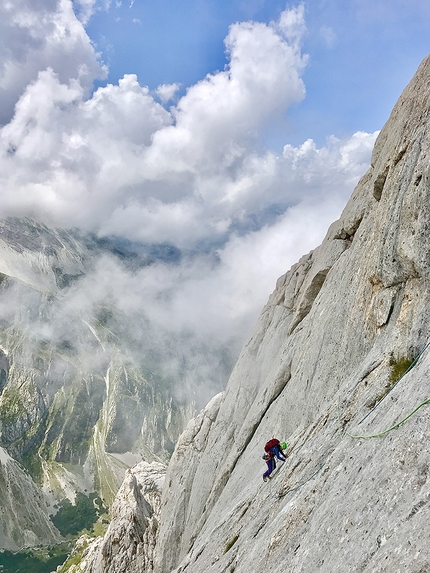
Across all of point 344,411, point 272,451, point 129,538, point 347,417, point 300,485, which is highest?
point 129,538

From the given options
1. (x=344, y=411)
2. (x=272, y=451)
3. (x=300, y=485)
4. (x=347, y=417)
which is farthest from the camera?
(x=272, y=451)

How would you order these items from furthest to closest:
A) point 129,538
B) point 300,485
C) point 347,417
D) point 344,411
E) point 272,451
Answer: point 129,538 → point 272,451 → point 344,411 → point 347,417 → point 300,485

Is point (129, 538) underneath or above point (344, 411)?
above

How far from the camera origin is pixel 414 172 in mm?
20844

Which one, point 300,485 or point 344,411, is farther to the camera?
point 344,411

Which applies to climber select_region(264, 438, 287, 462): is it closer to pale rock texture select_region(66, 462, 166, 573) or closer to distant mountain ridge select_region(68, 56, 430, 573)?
distant mountain ridge select_region(68, 56, 430, 573)

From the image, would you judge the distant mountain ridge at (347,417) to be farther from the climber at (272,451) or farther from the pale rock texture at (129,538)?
the pale rock texture at (129,538)

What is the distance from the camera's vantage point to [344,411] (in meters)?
19.0

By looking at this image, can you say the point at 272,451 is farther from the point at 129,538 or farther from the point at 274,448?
the point at 129,538

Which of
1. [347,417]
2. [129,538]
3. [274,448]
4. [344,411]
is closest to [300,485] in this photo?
[347,417]

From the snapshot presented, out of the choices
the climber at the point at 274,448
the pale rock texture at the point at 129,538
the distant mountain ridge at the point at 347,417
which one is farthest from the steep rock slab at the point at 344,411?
the pale rock texture at the point at 129,538

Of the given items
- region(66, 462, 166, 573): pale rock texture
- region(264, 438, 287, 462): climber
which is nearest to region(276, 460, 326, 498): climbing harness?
region(264, 438, 287, 462): climber

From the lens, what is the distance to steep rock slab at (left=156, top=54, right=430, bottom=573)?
11.6 meters

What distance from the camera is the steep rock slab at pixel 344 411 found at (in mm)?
11578
